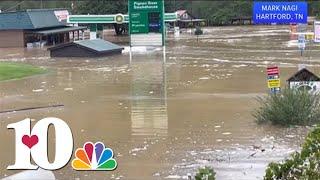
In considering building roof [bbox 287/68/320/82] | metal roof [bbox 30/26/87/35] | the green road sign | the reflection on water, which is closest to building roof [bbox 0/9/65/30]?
metal roof [bbox 30/26/87/35]

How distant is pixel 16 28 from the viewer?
204ft

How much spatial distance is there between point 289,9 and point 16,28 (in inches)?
1939

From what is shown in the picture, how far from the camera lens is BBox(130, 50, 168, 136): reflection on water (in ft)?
54.3

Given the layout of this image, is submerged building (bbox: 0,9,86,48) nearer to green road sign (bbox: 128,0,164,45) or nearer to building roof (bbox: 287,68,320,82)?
green road sign (bbox: 128,0,164,45)

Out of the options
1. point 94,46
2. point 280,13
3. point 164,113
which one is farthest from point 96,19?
point 280,13

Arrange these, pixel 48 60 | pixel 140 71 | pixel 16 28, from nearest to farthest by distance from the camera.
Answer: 1. pixel 140 71
2. pixel 48 60
3. pixel 16 28

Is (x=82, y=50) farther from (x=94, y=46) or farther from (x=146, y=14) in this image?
(x=146, y=14)

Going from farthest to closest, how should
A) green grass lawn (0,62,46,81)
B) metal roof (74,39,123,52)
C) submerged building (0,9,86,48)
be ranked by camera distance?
1. submerged building (0,9,86,48)
2. metal roof (74,39,123,52)
3. green grass lawn (0,62,46,81)

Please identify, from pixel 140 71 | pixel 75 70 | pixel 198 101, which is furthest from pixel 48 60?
pixel 198 101

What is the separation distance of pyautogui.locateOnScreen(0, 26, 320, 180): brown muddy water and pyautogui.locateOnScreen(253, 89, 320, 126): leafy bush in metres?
0.35

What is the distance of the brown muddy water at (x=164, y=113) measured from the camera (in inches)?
492

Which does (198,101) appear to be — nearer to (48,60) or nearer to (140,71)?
(140,71)

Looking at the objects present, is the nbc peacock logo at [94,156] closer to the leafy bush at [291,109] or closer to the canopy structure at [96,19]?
the leafy bush at [291,109]

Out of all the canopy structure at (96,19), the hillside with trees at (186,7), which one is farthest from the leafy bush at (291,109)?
the hillside with trees at (186,7)
